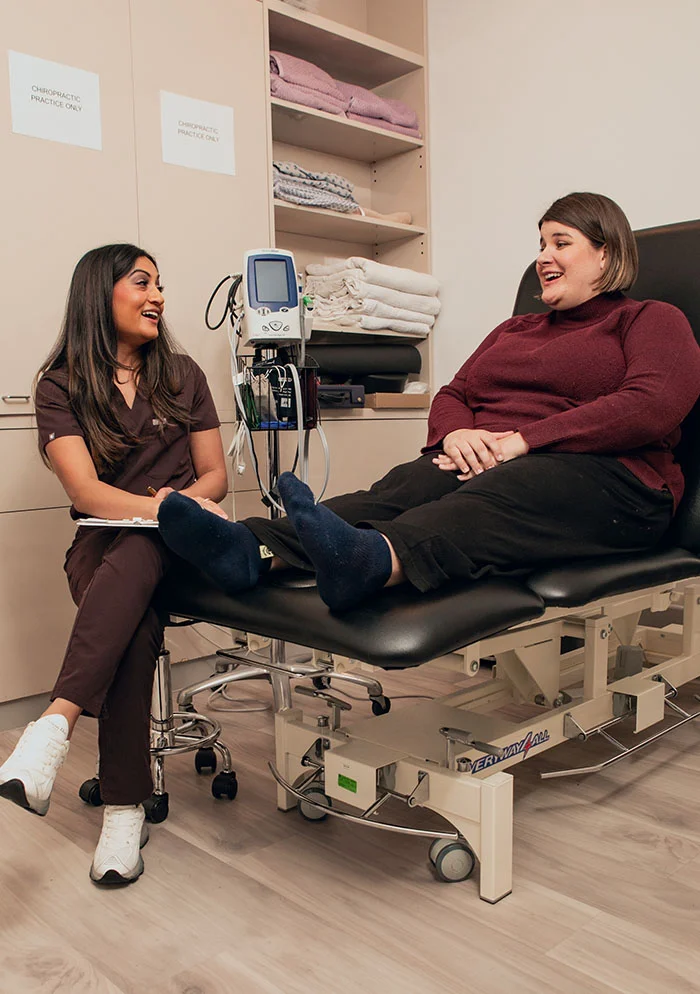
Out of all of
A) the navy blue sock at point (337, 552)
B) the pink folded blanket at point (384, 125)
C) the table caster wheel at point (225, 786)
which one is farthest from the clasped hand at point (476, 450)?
the pink folded blanket at point (384, 125)

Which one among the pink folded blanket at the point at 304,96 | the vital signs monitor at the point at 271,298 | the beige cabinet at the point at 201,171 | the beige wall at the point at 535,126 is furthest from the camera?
the pink folded blanket at the point at 304,96

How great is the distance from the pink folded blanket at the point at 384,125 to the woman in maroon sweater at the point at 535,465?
1249mm

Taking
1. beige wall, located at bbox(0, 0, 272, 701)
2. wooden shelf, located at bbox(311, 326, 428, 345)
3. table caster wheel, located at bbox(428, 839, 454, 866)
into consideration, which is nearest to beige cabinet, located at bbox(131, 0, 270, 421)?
beige wall, located at bbox(0, 0, 272, 701)

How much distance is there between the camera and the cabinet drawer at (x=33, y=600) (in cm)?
207

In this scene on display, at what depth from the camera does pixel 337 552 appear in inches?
44.4

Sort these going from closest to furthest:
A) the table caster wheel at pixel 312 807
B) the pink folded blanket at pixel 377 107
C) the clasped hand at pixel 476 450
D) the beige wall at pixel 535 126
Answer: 1. the table caster wheel at pixel 312 807
2. the clasped hand at pixel 476 450
3. the beige wall at pixel 535 126
4. the pink folded blanket at pixel 377 107

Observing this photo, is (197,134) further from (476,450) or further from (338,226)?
(476,450)

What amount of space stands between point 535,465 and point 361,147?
78.2 inches

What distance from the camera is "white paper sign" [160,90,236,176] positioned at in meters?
2.31

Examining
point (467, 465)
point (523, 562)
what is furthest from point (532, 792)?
point (467, 465)

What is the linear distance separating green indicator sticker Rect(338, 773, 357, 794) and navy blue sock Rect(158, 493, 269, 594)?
32 centimetres

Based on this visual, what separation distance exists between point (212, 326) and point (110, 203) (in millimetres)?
409

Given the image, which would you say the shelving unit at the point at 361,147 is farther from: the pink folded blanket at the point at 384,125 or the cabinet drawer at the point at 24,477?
the cabinet drawer at the point at 24,477

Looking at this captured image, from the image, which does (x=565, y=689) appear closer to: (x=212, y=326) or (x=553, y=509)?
(x=553, y=509)
